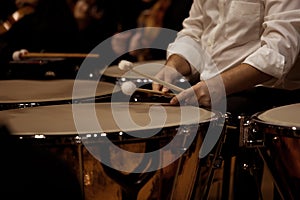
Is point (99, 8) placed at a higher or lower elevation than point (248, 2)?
higher

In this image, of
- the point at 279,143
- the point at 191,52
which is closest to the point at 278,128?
the point at 279,143

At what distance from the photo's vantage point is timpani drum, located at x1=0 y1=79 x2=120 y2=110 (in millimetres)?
1688

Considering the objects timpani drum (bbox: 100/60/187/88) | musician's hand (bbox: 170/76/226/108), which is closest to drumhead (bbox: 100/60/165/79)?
timpani drum (bbox: 100/60/187/88)

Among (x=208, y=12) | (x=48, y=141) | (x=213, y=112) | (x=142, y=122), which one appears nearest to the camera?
(x=48, y=141)

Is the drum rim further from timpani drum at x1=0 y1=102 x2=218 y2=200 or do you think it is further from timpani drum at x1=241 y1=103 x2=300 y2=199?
timpani drum at x1=0 y1=102 x2=218 y2=200

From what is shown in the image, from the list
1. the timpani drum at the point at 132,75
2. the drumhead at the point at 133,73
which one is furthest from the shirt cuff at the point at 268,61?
the drumhead at the point at 133,73

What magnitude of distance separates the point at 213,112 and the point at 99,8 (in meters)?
3.21

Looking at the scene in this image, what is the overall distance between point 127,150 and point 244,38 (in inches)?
28.0

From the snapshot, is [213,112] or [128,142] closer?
[128,142]

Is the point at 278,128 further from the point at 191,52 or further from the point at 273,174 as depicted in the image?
the point at 191,52

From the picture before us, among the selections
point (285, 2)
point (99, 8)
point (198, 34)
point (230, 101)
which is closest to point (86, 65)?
point (198, 34)

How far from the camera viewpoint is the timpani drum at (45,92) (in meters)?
1.69

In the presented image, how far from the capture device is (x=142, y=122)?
1.36m

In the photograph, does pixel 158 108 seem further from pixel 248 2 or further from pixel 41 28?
pixel 41 28
